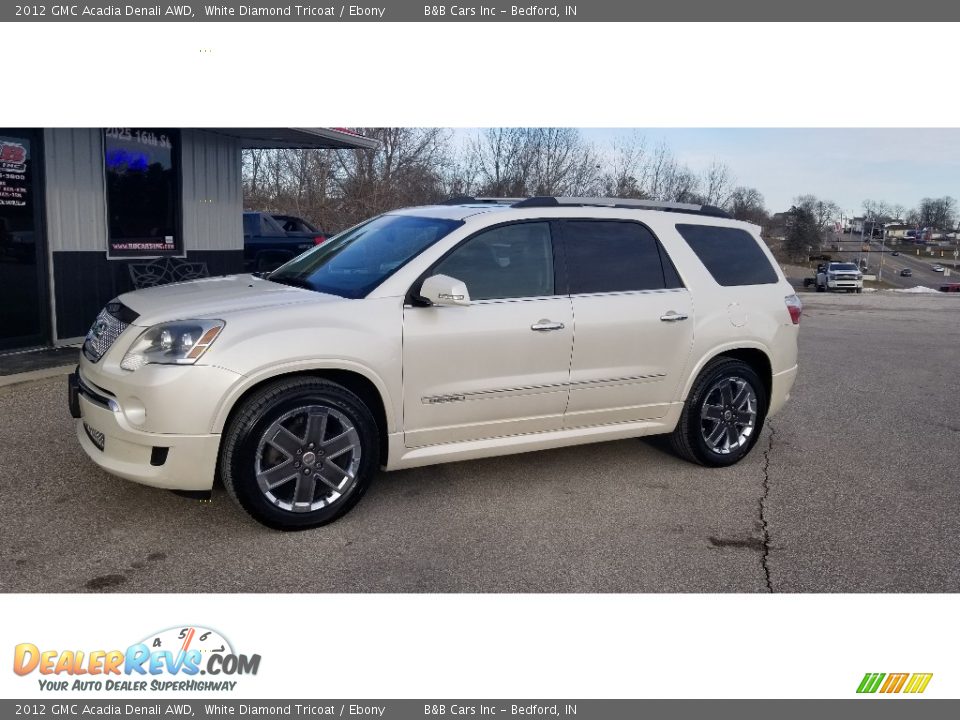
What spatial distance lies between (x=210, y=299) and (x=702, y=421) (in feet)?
11.2

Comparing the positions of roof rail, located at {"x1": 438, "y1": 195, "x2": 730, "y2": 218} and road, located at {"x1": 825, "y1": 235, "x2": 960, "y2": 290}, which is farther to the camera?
road, located at {"x1": 825, "y1": 235, "x2": 960, "y2": 290}

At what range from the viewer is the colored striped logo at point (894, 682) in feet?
10.9

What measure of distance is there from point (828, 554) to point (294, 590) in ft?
9.26

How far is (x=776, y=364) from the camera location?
603 centimetres

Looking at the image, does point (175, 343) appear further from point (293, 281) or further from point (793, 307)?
point (793, 307)

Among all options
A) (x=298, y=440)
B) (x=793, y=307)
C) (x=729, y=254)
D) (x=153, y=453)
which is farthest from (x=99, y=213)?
(x=793, y=307)

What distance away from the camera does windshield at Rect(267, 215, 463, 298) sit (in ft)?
15.7

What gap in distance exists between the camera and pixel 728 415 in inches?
231

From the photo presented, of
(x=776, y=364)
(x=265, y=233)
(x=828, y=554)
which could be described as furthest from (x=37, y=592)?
(x=265, y=233)

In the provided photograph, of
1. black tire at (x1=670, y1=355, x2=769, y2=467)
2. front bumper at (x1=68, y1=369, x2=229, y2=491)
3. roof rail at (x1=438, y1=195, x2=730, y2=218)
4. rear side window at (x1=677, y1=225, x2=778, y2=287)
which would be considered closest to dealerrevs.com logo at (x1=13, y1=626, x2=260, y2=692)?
front bumper at (x1=68, y1=369, x2=229, y2=491)

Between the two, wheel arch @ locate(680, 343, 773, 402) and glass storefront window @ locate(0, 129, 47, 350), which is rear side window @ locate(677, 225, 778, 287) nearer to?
wheel arch @ locate(680, 343, 773, 402)

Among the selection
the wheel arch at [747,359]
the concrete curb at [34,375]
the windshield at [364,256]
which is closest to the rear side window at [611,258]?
the wheel arch at [747,359]

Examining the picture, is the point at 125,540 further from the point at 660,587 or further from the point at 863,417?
the point at 863,417

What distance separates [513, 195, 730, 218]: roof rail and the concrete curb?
16.8 feet
